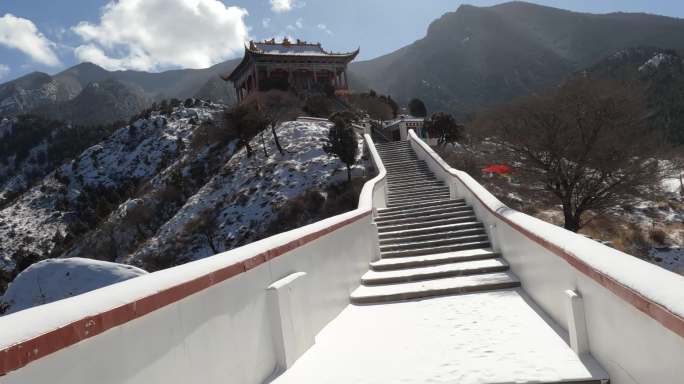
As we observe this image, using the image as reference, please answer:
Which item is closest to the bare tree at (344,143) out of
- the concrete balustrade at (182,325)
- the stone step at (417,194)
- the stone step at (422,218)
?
the stone step at (417,194)

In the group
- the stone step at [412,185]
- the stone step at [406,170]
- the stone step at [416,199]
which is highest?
the stone step at [406,170]

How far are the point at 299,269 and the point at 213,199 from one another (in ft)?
93.7

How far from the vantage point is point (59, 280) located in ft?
25.0

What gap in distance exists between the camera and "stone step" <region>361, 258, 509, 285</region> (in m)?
6.87

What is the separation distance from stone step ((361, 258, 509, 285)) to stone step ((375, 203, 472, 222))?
3356 mm

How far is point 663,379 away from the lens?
2129 mm

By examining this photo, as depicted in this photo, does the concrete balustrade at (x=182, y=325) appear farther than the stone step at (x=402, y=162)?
No

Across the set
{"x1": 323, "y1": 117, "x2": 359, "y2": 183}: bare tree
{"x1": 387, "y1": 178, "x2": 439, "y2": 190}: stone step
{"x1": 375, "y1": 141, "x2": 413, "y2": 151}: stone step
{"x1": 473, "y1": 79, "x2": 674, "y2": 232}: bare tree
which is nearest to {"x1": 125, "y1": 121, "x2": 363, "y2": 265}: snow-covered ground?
Answer: {"x1": 323, "y1": 117, "x2": 359, "y2": 183}: bare tree

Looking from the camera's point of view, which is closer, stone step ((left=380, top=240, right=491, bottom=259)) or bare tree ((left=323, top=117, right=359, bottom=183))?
stone step ((left=380, top=240, right=491, bottom=259))

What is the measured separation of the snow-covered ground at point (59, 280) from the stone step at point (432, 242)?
4483 millimetres

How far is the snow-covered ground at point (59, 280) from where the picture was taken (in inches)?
294

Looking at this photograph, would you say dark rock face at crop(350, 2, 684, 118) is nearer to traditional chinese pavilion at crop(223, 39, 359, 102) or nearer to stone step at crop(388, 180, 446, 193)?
traditional chinese pavilion at crop(223, 39, 359, 102)

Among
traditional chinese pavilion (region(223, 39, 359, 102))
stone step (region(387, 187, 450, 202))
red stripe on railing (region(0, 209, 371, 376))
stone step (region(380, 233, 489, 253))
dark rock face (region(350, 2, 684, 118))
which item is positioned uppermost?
dark rock face (region(350, 2, 684, 118))

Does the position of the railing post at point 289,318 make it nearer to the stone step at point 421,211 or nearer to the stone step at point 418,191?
the stone step at point 421,211
